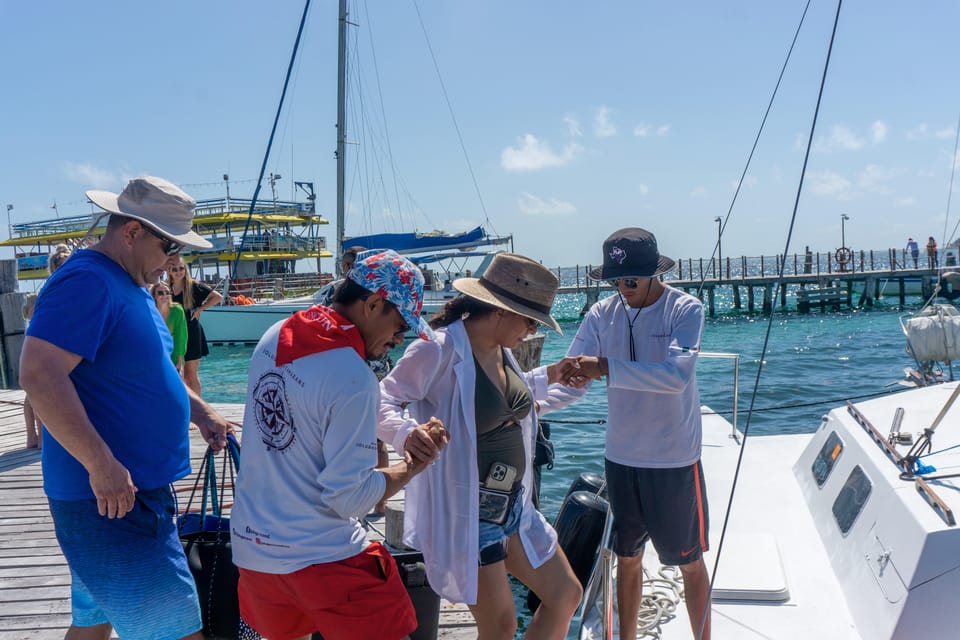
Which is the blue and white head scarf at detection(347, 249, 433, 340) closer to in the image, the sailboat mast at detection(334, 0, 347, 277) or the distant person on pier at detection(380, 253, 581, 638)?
the distant person on pier at detection(380, 253, 581, 638)

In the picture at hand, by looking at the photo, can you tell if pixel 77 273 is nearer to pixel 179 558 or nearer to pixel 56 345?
pixel 56 345

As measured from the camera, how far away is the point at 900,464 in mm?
3404

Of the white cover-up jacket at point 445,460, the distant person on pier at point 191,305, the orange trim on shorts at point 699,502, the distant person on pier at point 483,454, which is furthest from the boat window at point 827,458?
the distant person on pier at point 191,305

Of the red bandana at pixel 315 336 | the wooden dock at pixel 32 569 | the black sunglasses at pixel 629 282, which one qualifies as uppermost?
the black sunglasses at pixel 629 282

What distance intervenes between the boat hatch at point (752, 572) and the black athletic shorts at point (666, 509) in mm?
663

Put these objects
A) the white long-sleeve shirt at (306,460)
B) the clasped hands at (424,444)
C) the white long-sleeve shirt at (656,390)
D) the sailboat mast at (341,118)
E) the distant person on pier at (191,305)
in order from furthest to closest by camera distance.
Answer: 1. the sailboat mast at (341,118)
2. the distant person on pier at (191,305)
3. the white long-sleeve shirt at (656,390)
4. the clasped hands at (424,444)
5. the white long-sleeve shirt at (306,460)

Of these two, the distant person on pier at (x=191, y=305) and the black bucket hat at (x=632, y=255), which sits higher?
the black bucket hat at (x=632, y=255)

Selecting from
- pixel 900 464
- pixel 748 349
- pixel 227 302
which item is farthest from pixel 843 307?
pixel 900 464

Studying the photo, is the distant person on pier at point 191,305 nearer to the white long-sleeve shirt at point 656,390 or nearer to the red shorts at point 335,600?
the white long-sleeve shirt at point 656,390

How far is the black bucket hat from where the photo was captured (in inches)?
117

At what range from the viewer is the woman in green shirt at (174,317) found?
4988 millimetres

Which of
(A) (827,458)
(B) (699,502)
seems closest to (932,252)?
(A) (827,458)

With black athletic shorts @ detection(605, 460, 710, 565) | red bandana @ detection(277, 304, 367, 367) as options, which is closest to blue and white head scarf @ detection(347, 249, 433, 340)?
red bandana @ detection(277, 304, 367, 367)

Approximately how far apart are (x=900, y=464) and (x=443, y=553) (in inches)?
88.5
